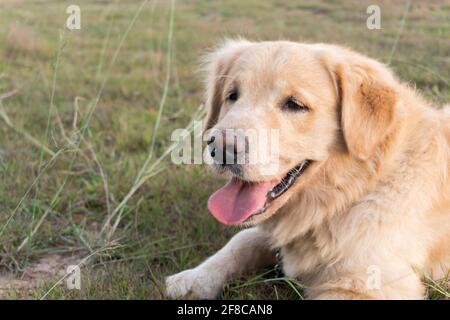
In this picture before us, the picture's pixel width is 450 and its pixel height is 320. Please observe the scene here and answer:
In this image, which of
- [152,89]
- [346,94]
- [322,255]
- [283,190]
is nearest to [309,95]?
[346,94]

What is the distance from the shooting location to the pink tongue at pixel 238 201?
322 cm

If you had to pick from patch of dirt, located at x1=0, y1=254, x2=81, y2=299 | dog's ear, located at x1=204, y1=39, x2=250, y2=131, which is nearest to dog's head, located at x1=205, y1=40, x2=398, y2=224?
dog's ear, located at x1=204, y1=39, x2=250, y2=131

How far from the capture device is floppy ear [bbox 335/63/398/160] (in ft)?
10.5

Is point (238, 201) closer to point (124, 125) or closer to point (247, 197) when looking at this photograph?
point (247, 197)

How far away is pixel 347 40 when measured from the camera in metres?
7.83

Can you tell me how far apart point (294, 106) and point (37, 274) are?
6.14 ft

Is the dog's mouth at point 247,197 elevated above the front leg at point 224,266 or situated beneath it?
elevated above

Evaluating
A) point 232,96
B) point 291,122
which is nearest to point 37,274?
point 232,96

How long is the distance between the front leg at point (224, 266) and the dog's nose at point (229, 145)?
0.84m

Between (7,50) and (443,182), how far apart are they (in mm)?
6280

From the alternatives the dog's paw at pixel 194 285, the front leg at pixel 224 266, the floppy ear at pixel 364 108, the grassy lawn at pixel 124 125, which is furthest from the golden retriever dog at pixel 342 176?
the dog's paw at pixel 194 285

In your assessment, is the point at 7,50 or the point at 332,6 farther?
the point at 332,6

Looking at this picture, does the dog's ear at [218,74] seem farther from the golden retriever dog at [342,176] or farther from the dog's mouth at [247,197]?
the dog's mouth at [247,197]

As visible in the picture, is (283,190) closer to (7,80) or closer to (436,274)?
(436,274)
